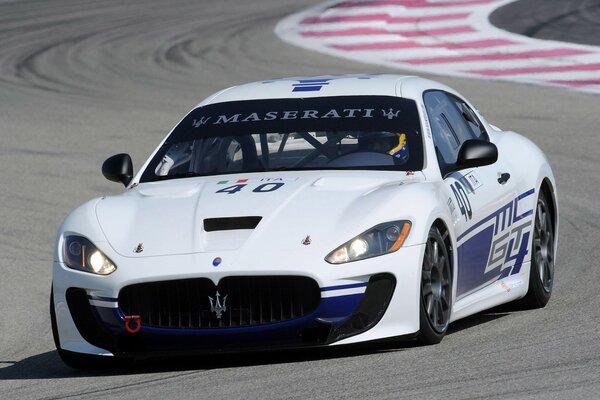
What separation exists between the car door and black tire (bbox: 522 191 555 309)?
0.20 meters

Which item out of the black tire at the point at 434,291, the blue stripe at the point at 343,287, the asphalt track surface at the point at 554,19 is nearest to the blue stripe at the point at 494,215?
the black tire at the point at 434,291

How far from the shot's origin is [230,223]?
6504mm

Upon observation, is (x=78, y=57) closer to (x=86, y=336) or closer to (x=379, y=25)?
(x=379, y=25)

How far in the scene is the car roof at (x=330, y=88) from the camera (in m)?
7.79

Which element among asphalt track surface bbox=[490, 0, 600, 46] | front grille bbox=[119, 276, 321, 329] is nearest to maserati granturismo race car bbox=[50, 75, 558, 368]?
front grille bbox=[119, 276, 321, 329]

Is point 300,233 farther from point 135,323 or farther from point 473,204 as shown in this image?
point 473,204

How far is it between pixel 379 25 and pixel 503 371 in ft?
50.4

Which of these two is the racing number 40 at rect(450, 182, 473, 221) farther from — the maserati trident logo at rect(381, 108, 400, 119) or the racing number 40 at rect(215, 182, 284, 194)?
the racing number 40 at rect(215, 182, 284, 194)

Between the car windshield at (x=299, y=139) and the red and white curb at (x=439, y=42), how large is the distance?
8.80 metres

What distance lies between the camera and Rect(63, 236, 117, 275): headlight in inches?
254

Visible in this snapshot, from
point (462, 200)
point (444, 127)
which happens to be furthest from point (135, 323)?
point (444, 127)

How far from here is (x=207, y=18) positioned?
2327 centimetres

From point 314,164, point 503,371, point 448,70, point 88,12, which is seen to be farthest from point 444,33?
point 503,371

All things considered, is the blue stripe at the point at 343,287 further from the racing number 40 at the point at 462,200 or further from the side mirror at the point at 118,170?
the side mirror at the point at 118,170
